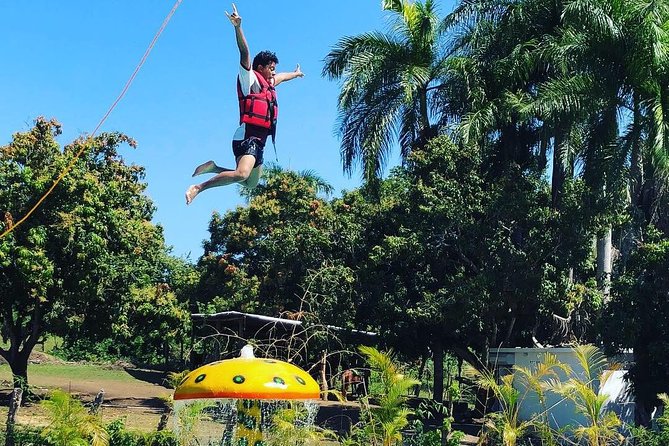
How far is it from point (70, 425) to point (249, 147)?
15.9 feet

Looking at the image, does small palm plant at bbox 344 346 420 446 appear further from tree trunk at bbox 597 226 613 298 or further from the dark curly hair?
tree trunk at bbox 597 226 613 298

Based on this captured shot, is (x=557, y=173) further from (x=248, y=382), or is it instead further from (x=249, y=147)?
(x=249, y=147)

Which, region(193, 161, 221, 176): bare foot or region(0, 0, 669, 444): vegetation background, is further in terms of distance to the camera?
region(0, 0, 669, 444): vegetation background

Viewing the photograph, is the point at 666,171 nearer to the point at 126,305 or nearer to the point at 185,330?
the point at 126,305

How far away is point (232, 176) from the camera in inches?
253

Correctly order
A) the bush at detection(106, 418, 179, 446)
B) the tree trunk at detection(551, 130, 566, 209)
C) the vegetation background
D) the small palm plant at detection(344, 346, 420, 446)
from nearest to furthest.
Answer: the small palm plant at detection(344, 346, 420, 446) → the bush at detection(106, 418, 179, 446) → the vegetation background → the tree trunk at detection(551, 130, 566, 209)

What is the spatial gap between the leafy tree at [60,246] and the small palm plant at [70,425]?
36.3ft

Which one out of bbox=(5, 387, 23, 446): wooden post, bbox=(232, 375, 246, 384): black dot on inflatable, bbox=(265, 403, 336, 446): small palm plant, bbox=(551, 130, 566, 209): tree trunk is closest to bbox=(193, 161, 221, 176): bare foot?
bbox=(232, 375, 246, 384): black dot on inflatable

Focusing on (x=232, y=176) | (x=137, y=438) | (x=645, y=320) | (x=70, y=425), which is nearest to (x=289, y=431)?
(x=70, y=425)

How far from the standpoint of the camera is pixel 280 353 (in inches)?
685

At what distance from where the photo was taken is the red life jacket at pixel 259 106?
646cm

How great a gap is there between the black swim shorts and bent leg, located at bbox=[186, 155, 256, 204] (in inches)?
1.7

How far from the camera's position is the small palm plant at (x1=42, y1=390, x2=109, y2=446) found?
9562 millimetres

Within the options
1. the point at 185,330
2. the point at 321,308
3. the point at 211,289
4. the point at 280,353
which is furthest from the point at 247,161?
the point at 211,289
